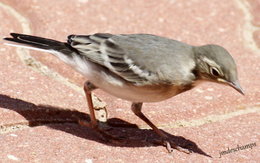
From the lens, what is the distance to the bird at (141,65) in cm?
408

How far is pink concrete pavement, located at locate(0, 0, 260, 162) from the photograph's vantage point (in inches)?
152

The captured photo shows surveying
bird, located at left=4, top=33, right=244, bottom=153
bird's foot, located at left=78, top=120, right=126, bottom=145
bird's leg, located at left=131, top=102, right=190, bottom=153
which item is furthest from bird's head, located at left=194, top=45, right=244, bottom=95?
bird's foot, located at left=78, top=120, right=126, bottom=145

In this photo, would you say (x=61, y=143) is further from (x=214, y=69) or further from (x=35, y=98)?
(x=214, y=69)

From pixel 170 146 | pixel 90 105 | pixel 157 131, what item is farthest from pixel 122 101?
pixel 170 146

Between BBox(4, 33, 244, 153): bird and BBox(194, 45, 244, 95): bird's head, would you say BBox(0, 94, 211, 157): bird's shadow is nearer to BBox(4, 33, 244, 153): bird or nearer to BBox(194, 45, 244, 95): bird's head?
BBox(4, 33, 244, 153): bird

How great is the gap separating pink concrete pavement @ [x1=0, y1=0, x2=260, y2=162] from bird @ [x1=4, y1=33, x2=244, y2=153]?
0.19 metres

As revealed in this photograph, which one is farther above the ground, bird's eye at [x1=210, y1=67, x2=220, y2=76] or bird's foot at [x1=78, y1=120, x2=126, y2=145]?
bird's eye at [x1=210, y1=67, x2=220, y2=76]

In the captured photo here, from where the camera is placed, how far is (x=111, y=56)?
4336mm

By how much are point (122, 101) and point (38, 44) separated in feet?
2.74

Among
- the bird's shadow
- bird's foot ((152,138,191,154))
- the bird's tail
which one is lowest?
bird's foot ((152,138,191,154))

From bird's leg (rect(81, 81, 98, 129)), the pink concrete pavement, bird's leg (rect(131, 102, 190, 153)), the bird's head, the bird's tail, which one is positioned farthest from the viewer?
the bird's tail

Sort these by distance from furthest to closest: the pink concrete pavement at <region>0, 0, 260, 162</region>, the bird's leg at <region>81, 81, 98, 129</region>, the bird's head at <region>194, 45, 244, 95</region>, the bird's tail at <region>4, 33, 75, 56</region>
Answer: the bird's tail at <region>4, 33, 75, 56</region> < the bird's leg at <region>81, 81, 98, 129</region> < the bird's head at <region>194, 45, 244, 95</region> < the pink concrete pavement at <region>0, 0, 260, 162</region>

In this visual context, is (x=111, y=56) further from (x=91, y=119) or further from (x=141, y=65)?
(x=91, y=119)

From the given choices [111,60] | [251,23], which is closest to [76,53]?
[111,60]
